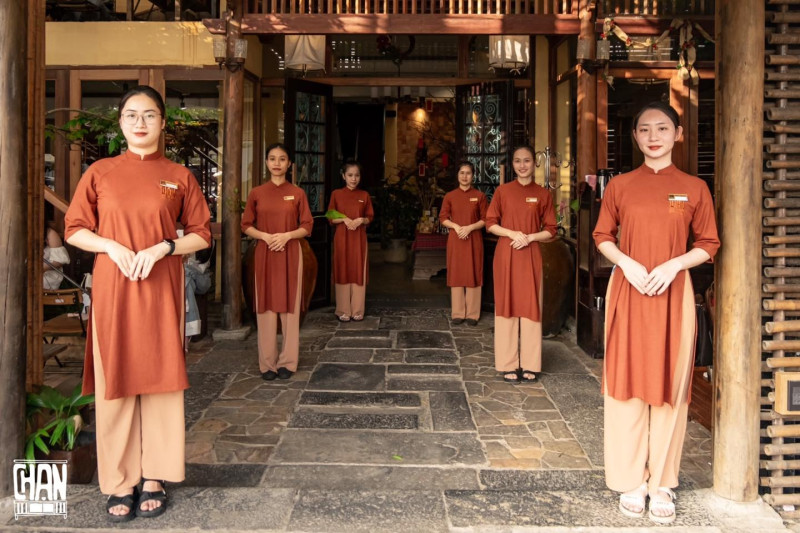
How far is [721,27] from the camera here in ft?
9.81

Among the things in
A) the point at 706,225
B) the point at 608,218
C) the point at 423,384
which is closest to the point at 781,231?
the point at 706,225

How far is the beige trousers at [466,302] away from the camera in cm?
742

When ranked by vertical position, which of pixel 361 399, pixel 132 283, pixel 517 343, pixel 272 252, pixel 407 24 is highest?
pixel 407 24

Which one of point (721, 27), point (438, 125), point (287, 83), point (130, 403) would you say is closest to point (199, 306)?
point (287, 83)

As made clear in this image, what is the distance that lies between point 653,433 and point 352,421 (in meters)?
1.88

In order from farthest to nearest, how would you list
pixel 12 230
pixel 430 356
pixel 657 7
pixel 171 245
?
pixel 657 7 → pixel 430 356 → pixel 12 230 → pixel 171 245

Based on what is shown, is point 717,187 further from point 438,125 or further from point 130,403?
point 438,125

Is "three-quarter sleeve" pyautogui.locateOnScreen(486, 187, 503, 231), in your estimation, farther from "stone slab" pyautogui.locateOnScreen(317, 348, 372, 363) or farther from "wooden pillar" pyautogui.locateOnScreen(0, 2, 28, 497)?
"wooden pillar" pyautogui.locateOnScreen(0, 2, 28, 497)

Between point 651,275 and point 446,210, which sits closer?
point 651,275

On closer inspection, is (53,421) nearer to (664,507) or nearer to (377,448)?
(377,448)

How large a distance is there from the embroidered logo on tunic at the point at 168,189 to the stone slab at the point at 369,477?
1421mm

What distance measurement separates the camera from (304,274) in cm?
706

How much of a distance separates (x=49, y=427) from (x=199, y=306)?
3.31 metres

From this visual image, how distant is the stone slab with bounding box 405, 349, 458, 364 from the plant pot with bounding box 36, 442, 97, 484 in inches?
114
